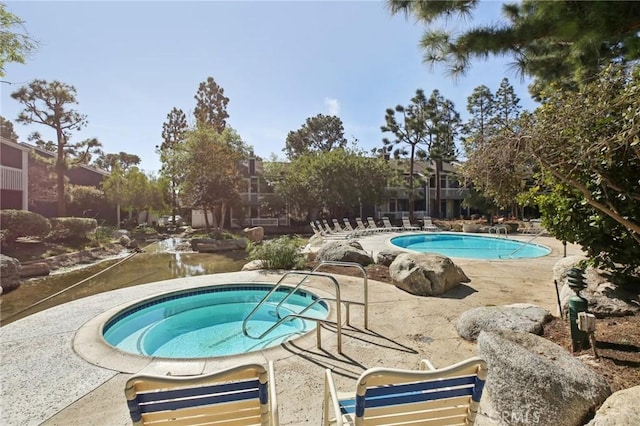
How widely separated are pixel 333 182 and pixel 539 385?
21.3 meters

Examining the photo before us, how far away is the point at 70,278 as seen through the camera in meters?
10.3

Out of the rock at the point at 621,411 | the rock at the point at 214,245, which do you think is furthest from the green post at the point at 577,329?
the rock at the point at 214,245

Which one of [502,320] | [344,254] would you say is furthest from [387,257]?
[502,320]

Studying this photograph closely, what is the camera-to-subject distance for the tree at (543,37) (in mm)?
3615

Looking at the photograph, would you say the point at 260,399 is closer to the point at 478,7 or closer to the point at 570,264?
the point at 478,7

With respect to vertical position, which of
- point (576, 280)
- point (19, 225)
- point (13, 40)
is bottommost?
point (576, 280)

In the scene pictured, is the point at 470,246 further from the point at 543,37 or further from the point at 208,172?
the point at 208,172

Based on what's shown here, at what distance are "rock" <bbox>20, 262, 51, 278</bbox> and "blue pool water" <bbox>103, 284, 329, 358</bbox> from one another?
24.9 ft

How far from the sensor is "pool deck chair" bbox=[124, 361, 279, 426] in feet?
4.97

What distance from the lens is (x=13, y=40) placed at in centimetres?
557

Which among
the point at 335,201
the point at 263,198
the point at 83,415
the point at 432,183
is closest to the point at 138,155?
the point at 263,198

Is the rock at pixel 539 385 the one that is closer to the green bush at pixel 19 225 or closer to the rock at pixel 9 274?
the rock at pixel 9 274

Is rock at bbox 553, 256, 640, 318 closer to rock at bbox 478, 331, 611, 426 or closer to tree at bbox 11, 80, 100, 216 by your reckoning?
rock at bbox 478, 331, 611, 426

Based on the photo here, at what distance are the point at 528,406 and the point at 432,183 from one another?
33180 millimetres
